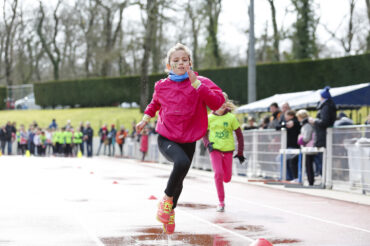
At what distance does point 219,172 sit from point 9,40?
200 ft

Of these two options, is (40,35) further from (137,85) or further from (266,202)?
(266,202)

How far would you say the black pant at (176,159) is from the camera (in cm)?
675

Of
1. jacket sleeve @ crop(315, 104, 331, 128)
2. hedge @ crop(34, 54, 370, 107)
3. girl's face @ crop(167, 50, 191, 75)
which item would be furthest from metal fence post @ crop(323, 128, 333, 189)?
hedge @ crop(34, 54, 370, 107)

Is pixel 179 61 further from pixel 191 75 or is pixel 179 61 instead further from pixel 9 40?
pixel 9 40

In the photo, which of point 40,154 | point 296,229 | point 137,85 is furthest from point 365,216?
point 137,85

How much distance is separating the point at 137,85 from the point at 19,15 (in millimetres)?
15645

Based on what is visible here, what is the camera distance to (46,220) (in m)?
8.70

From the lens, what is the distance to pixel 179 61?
6879 millimetres

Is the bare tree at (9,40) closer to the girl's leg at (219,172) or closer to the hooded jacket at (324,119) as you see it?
the hooded jacket at (324,119)

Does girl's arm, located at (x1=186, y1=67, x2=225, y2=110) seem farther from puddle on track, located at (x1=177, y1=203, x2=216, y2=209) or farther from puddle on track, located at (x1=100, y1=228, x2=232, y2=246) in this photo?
puddle on track, located at (x1=177, y1=203, x2=216, y2=209)

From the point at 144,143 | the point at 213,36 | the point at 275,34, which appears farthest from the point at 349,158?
the point at 213,36

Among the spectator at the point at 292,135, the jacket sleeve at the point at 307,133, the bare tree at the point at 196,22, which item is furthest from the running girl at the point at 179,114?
the bare tree at the point at 196,22

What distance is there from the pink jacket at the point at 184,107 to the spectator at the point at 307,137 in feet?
26.3

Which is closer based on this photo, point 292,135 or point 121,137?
point 292,135
